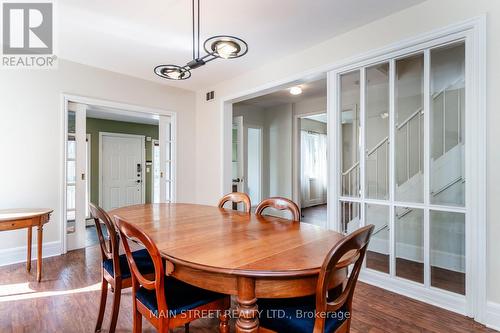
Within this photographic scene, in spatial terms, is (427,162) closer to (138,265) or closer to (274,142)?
(138,265)

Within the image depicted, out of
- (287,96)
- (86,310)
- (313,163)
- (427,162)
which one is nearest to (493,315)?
(427,162)

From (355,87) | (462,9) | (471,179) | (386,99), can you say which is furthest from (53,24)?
(471,179)

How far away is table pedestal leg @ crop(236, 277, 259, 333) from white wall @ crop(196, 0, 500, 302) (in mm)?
1863

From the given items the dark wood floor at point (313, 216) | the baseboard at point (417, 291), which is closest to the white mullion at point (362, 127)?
the baseboard at point (417, 291)

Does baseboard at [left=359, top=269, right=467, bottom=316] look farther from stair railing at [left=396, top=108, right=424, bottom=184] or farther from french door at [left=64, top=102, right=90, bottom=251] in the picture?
french door at [left=64, top=102, right=90, bottom=251]

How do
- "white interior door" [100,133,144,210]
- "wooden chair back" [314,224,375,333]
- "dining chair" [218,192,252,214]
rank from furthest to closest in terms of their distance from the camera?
"white interior door" [100,133,144,210] < "dining chair" [218,192,252,214] < "wooden chair back" [314,224,375,333]

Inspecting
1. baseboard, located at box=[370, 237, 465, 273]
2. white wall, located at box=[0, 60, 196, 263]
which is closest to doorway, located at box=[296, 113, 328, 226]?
baseboard, located at box=[370, 237, 465, 273]

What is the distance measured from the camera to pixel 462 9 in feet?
6.49

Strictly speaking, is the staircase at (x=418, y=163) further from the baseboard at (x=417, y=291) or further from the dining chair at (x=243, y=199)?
the dining chair at (x=243, y=199)

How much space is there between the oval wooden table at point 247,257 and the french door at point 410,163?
1209 millimetres

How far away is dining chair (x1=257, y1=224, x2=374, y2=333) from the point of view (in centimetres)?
98

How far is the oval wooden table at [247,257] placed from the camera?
103 cm

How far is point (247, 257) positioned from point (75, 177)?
3376 millimetres

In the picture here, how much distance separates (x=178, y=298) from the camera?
132 cm
